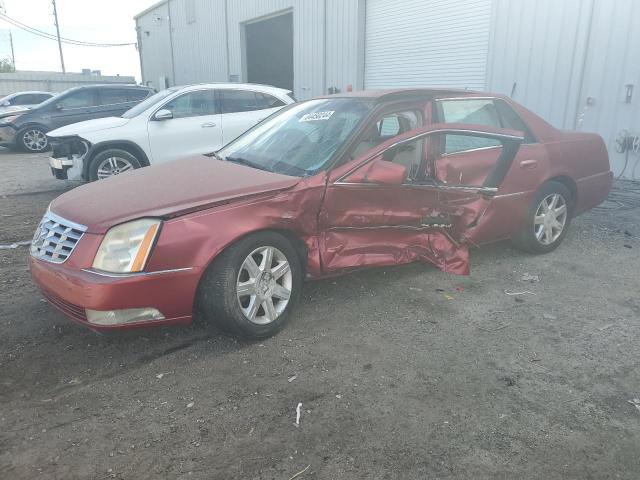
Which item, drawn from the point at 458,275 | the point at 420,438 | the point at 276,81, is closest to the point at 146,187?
the point at 420,438

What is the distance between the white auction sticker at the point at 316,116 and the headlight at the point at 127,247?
1.68 metres

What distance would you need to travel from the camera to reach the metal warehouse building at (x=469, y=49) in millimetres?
8172

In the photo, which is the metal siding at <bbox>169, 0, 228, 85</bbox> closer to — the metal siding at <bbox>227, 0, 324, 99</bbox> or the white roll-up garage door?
the metal siding at <bbox>227, 0, 324, 99</bbox>

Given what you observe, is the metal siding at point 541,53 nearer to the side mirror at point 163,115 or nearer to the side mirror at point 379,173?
the side mirror at point 163,115

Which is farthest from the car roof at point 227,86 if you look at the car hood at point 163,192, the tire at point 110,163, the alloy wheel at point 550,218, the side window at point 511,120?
the alloy wheel at point 550,218

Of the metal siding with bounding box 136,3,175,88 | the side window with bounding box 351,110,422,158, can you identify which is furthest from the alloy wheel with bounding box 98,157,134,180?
the metal siding with bounding box 136,3,175,88

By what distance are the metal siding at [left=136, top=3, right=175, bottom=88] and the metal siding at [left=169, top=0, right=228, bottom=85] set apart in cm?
124

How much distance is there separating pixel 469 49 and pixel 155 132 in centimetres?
633

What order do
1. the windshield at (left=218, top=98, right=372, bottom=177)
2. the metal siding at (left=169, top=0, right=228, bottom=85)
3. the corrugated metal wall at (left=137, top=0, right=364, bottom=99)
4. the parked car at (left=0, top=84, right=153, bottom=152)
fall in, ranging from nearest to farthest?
the windshield at (left=218, top=98, right=372, bottom=177), the parked car at (left=0, top=84, right=153, bottom=152), the corrugated metal wall at (left=137, top=0, right=364, bottom=99), the metal siding at (left=169, top=0, right=228, bottom=85)

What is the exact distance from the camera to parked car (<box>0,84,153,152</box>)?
11859 mm

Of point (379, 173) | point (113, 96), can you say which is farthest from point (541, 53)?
point (113, 96)

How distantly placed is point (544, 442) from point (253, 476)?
134 centimetres

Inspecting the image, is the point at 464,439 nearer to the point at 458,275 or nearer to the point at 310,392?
the point at 310,392

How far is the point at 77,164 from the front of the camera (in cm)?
752
